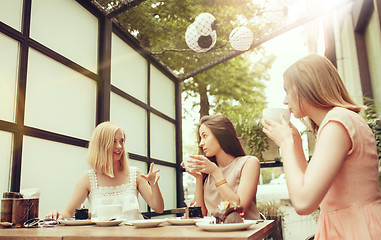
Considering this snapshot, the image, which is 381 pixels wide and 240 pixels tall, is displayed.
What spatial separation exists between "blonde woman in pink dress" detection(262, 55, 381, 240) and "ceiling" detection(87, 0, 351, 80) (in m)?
2.67

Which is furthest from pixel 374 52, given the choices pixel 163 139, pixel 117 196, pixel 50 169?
pixel 50 169

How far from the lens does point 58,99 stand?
2.97 metres

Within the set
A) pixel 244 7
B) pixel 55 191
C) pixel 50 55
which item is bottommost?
pixel 55 191

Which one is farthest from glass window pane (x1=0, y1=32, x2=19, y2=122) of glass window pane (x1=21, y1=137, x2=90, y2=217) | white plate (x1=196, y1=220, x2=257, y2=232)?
white plate (x1=196, y1=220, x2=257, y2=232)

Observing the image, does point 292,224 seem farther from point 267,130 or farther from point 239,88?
point 239,88

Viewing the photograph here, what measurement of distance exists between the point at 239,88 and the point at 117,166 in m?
6.18

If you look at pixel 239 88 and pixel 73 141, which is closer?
pixel 73 141

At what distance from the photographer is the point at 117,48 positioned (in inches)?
160

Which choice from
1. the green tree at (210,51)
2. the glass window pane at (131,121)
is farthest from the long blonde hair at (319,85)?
the green tree at (210,51)

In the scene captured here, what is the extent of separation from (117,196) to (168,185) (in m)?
2.65

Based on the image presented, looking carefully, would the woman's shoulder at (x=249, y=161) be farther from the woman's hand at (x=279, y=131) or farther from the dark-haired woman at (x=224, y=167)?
the woman's hand at (x=279, y=131)

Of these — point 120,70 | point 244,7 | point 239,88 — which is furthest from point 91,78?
point 239,88

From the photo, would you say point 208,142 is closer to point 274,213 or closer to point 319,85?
point 319,85

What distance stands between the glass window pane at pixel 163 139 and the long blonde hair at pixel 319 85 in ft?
11.8
